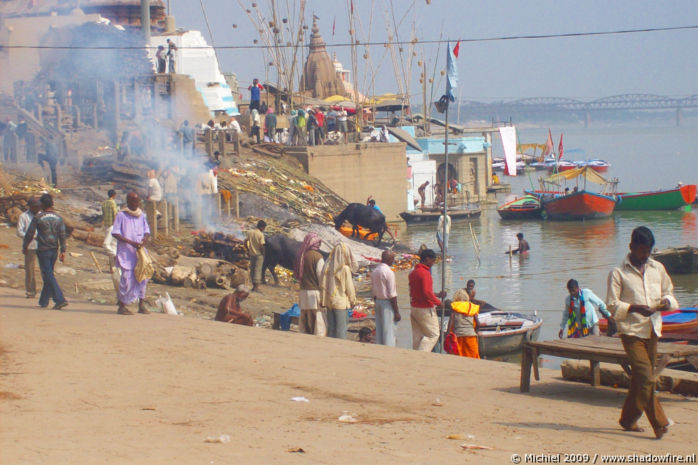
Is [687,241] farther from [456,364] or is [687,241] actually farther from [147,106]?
[456,364]

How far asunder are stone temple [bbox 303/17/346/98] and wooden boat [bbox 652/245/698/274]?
145 feet

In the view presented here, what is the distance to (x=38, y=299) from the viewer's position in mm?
10422

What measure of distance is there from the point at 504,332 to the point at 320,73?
189 feet

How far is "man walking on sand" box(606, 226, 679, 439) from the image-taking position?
5.30 meters

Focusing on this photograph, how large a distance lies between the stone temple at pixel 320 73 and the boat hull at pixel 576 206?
2926 cm

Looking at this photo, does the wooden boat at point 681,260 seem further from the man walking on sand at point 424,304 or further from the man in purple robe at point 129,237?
the man in purple robe at point 129,237

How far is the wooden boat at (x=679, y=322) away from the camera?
40.6 ft

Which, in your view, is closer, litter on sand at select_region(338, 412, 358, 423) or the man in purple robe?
litter on sand at select_region(338, 412, 358, 423)

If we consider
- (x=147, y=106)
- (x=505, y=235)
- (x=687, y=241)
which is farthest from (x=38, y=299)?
(x=687, y=241)

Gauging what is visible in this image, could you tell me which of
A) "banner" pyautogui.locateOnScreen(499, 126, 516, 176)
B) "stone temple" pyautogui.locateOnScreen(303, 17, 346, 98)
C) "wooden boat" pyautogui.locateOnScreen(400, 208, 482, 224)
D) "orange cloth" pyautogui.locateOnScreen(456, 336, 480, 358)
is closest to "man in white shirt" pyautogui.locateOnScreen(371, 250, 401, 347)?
"orange cloth" pyautogui.locateOnScreen(456, 336, 480, 358)

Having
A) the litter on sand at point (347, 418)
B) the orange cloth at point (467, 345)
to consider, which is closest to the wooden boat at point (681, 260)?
the orange cloth at point (467, 345)

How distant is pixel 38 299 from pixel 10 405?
5046 millimetres

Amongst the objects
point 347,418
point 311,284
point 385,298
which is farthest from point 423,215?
point 347,418

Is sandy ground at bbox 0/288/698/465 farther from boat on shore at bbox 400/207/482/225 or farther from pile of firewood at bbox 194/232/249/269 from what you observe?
boat on shore at bbox 400/207/482/225
